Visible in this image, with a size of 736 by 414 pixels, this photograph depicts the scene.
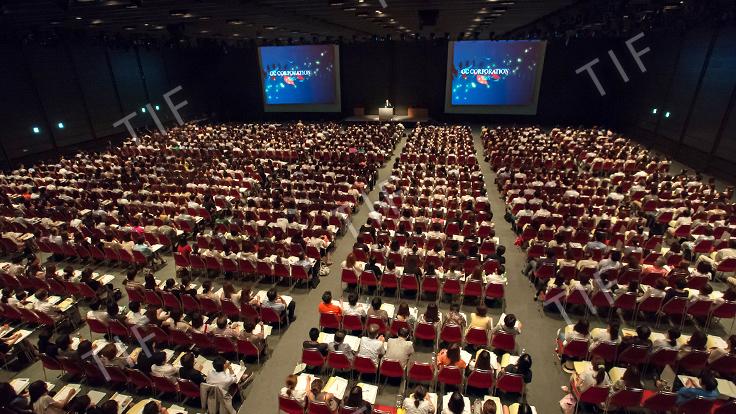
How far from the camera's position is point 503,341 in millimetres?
5828

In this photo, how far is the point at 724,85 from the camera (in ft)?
50.4

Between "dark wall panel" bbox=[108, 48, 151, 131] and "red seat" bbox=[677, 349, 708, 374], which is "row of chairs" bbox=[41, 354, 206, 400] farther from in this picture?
"dark wall panel" bbox=[108, 48, 151, 131]

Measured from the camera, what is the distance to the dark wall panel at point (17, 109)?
57.0ft

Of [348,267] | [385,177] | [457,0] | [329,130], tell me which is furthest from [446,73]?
[348,267]

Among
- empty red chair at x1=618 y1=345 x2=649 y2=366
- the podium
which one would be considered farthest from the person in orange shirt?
the podium

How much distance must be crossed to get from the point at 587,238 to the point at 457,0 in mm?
7661

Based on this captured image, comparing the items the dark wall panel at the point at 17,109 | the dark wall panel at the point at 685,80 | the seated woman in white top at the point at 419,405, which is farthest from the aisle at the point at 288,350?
the dark wall panel at the point at 685,80

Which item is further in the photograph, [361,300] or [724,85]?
[724,85]

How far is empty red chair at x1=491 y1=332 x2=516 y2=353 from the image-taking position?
227 inches

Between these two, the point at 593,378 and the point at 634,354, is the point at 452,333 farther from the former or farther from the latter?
the point at 634,354

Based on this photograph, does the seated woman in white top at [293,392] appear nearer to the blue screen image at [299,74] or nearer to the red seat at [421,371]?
the red seat at [421,371]

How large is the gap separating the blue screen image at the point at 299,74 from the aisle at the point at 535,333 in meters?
22.2

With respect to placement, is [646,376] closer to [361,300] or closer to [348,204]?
[361,300]

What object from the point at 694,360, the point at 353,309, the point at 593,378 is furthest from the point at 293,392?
the point at 694,360
